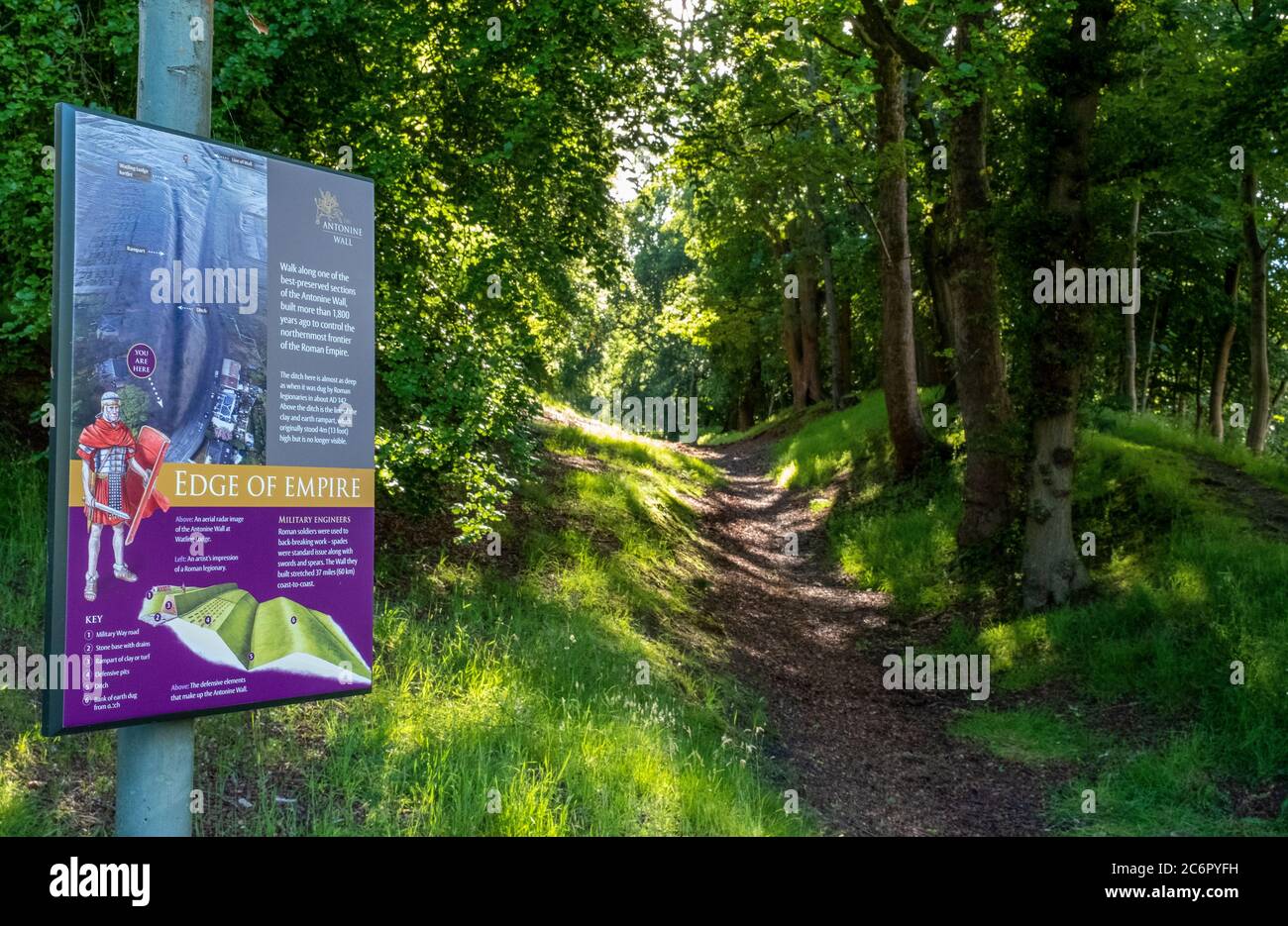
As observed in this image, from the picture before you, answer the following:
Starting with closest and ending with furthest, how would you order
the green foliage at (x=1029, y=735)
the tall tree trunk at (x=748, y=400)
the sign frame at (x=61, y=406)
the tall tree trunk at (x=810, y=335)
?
the sign frame at (x=61, y=406) → the green foliage at (x=1029, y=735) → the tall tree trunk at (x=810, y=335) → the tall tree trunk at (x=748, y=400)

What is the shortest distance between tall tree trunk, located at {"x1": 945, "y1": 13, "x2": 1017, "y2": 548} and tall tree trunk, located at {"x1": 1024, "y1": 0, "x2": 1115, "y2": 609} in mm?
1575

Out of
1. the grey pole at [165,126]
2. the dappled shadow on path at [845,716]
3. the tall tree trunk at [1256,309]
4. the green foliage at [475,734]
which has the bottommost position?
A: the dappled shadow on path at [845,716]

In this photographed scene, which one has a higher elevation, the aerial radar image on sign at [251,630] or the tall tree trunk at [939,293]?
the tall tree trunk at [939,293]

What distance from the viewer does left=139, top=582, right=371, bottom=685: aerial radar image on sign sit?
3594 mm

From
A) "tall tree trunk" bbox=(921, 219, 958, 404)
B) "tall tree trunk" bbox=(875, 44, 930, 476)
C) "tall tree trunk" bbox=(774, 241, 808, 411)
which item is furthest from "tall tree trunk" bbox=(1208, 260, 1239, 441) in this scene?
"tall tree trunk" bbox=(774, 241, 808, 411)

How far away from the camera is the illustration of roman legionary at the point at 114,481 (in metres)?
3.39

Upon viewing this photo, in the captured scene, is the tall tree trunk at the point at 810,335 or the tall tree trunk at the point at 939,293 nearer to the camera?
the tall tree trunk at the point at 939,293

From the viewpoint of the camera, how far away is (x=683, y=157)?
1321 centimetres

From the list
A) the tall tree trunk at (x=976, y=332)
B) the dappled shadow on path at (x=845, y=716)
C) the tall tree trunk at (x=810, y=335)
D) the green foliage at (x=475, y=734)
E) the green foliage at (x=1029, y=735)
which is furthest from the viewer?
the tall tree trunk at (x=810, y=335)

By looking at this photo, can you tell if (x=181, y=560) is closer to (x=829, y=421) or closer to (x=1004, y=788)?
(x=1004, y=788)

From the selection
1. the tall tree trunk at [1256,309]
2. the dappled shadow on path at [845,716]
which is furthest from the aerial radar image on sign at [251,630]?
the tall tree trunk at [1256,309]

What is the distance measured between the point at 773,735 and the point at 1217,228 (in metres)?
18.8

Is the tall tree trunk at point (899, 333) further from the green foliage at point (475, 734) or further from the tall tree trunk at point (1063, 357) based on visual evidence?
the green foliage at point (475, 734)

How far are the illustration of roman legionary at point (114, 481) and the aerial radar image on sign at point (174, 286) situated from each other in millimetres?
55
